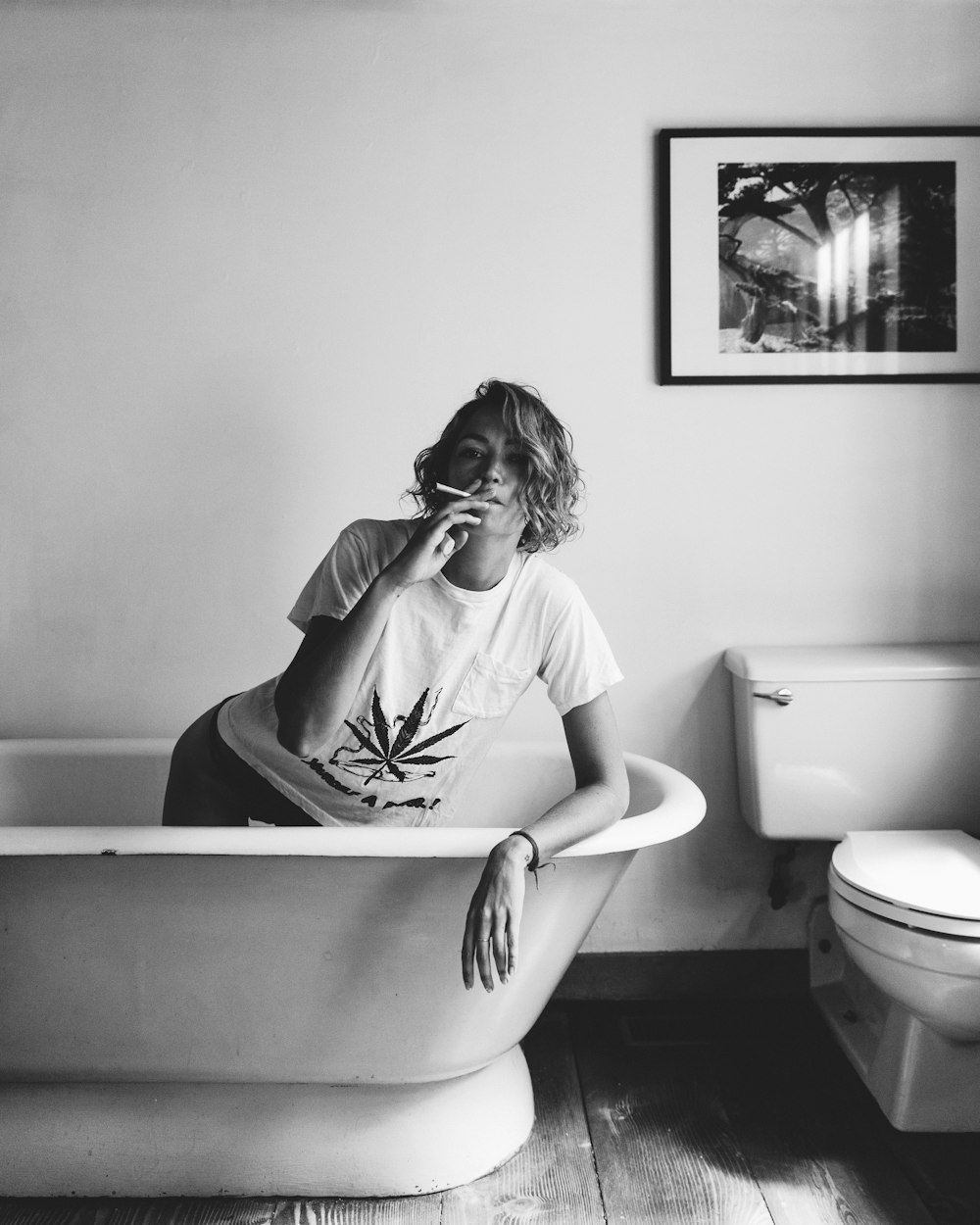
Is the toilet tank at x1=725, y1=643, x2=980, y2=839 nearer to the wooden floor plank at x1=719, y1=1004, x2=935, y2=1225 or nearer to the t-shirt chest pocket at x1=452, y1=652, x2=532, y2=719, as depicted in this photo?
the wooden floor plank at x1=719, y1=1004, x2=935, y2=1225

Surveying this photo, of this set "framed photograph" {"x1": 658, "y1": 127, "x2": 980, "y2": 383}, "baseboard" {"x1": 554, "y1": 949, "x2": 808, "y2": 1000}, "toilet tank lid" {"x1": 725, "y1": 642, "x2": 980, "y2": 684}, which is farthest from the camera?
"baseboard" {"x1": 554, "y1": 949, "x2": 808, "y2": 1000}

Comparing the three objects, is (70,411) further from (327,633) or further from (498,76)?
(498,76)

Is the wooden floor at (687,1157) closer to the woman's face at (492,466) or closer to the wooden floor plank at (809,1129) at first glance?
the wooden floor plank at (809,1129)

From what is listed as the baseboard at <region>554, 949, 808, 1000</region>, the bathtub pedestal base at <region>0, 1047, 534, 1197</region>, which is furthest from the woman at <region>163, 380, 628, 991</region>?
the baseboard at <region>554, 949, 808, 1000</region>

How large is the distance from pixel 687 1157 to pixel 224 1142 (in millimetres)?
739

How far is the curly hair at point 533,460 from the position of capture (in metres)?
1.37

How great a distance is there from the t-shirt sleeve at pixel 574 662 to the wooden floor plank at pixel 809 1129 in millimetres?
809

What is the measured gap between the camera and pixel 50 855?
1.32 meters

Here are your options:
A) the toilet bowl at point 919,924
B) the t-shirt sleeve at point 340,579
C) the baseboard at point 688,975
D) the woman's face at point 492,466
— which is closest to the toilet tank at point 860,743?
the toilet bowl at point 919,924

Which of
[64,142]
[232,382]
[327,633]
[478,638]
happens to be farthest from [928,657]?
[64,142]

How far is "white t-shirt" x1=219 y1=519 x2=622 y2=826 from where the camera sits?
1.44 m

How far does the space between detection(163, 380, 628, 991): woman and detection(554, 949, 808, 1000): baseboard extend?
75 centimetres

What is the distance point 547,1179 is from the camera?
1486mm

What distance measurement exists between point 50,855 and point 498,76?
5.48 ft
